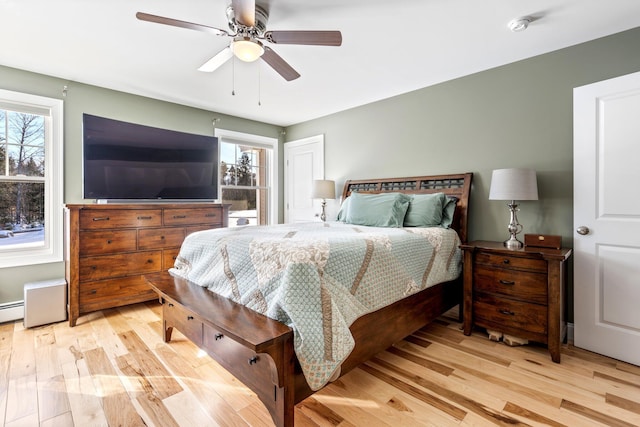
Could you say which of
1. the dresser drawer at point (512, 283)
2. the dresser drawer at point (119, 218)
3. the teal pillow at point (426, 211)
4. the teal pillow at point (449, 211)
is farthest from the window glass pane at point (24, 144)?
the dresser drawer at point (512, 283)

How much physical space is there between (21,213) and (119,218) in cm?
104

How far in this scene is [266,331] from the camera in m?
1.42

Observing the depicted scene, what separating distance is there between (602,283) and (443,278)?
112cm

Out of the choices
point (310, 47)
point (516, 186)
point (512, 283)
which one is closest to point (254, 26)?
point (310, 47)

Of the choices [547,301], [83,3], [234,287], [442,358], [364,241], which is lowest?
[442,358]

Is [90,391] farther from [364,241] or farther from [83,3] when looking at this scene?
[83,3]

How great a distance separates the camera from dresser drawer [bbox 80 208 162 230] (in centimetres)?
287

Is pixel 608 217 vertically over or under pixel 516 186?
under

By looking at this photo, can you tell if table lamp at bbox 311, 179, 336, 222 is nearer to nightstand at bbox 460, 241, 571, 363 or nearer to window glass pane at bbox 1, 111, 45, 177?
nightstand at bbox 460, 241, 571, 363

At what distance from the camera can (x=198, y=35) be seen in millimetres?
2443

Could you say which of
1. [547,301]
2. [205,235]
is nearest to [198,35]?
[205,235]

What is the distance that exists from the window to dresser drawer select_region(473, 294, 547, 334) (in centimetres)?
418

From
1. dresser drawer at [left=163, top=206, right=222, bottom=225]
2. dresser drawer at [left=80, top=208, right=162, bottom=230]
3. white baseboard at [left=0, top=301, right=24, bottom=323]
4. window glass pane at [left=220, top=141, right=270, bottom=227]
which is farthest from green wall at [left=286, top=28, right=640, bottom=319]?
white baseboard at [left=0, top=301, right=24, bottom=323]

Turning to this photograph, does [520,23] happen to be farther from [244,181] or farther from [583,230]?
[244,181]
